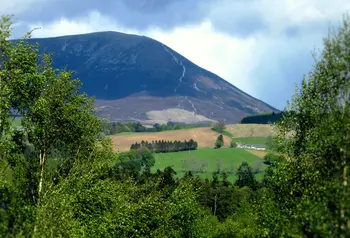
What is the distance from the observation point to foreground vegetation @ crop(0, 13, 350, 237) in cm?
3145

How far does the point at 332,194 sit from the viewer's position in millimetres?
29016

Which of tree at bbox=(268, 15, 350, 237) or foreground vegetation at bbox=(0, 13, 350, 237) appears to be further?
foreground vegetation at bbox=(0, 13, 350, 237)

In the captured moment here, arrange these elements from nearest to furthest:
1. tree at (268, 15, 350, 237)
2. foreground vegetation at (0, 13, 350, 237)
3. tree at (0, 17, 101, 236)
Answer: tree at (268, 15, 350, 237), foreground vegetation at (0, 13, 350, 237), tree at (0, 17, 101, 236)

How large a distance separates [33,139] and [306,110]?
27.2 meters

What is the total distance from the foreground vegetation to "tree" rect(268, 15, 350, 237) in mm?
78

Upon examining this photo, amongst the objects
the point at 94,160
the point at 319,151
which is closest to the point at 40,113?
the point at 94,160

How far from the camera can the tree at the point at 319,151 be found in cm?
2889

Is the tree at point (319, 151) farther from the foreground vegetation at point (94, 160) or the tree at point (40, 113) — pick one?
the tree at point (40, 113)

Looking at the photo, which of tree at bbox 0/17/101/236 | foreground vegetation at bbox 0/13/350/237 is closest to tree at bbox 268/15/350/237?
foreground vegetation at bbox 0/13/350/237

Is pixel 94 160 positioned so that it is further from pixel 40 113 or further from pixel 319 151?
pixel 319 151

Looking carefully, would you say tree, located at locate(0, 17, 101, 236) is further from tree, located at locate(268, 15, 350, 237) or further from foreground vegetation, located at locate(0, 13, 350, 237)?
tree, located at locate(268, 15, 350, 237)

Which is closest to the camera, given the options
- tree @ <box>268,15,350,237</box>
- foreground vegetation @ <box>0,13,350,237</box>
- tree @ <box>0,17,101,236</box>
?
tree @ <box>268,15,350,237</box>

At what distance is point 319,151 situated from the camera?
34469 millimetres

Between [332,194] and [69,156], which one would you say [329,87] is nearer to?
[332,194]
